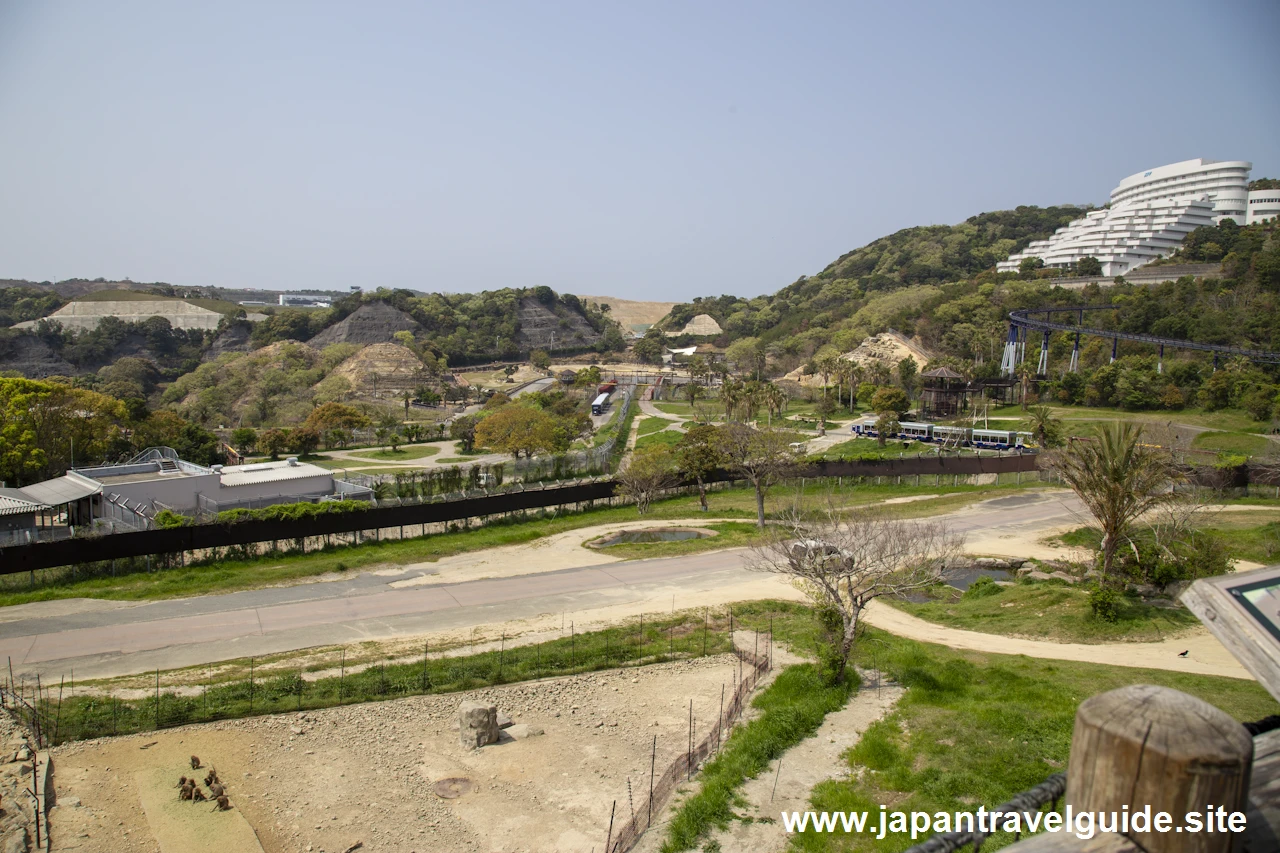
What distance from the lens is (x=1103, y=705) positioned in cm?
183

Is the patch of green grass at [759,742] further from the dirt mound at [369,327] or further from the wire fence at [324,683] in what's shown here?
the dirt mound at [369,327]

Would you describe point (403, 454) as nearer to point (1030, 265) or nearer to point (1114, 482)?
point (1114, 482)

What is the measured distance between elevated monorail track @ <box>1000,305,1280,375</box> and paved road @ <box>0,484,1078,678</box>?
54860mm

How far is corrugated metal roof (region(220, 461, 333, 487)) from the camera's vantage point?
1393 inches

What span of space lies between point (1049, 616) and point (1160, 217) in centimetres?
11857

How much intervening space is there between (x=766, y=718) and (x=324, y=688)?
9.36 m

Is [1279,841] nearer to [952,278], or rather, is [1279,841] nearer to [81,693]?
[81,693]

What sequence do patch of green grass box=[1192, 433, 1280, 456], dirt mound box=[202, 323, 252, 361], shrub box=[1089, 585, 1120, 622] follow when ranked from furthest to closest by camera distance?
dirt mound box=[202, 323, 252, 361]
patch of green grass box=[1192, 433, 1280, 456]
shrub box=[1089, 585, 1120, 622]

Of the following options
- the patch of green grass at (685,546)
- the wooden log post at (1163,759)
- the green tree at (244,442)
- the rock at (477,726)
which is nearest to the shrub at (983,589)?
the patch of green grass at (685,546)

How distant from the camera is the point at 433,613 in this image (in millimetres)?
22953

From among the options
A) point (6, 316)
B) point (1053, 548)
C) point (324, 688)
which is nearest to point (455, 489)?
point (324, 688)

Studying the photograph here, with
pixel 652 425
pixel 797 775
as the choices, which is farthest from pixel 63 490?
pixel 652 425

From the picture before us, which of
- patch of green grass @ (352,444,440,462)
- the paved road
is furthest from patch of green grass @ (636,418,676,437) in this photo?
the paved road

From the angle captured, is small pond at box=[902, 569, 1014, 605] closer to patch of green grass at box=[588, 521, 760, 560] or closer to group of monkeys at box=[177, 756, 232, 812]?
patch of green grass at box=[588, 521, 760, 560]
